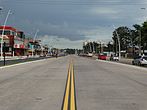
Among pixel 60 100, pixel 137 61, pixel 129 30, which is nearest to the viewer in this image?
pixel 60 100

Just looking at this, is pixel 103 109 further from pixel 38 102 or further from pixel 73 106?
pixel 38 102

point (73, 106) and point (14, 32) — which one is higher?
point (14, 32)

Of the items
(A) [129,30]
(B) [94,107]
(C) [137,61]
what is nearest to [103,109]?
(B) [94,107]

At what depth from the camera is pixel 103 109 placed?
1009 centimetres

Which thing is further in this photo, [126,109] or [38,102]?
[38,102]

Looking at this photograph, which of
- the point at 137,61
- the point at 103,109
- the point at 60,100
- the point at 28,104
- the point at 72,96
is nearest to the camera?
the point at 103,109

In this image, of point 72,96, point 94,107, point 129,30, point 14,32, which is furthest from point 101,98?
point 129,30

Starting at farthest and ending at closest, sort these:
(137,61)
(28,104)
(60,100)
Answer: (137,61) < (60,100) < (28,104)

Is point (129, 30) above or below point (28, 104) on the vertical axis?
above

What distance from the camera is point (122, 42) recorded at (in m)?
182

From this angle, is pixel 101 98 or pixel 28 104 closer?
pixel 28 104

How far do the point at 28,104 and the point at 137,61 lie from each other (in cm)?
4148

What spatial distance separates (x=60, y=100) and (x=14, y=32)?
13694cm

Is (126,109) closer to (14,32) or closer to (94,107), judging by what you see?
(94,107)
